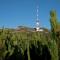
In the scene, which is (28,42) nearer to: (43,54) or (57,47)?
(43,54)

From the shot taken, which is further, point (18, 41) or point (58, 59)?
point (18, 41)

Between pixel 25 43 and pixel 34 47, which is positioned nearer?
pixel 34 47

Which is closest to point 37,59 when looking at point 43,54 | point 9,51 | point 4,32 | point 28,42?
point 43,54

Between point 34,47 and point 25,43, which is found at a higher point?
point 25,43

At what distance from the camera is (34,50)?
16.5 m

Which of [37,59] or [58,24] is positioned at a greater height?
[58,24]

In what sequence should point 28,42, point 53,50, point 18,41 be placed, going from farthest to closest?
point 18,41 → point 28,42 → point 53,50

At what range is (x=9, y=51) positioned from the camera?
18328mm

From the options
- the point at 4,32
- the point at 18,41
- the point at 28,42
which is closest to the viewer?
the point at 28,42

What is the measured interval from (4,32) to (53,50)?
792 centimetres

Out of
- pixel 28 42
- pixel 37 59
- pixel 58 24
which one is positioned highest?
pixel 58 24

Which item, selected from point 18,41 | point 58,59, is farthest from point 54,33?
point 18,41

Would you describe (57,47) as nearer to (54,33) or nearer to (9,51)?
(54,33)

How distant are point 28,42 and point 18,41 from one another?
1.52 m
